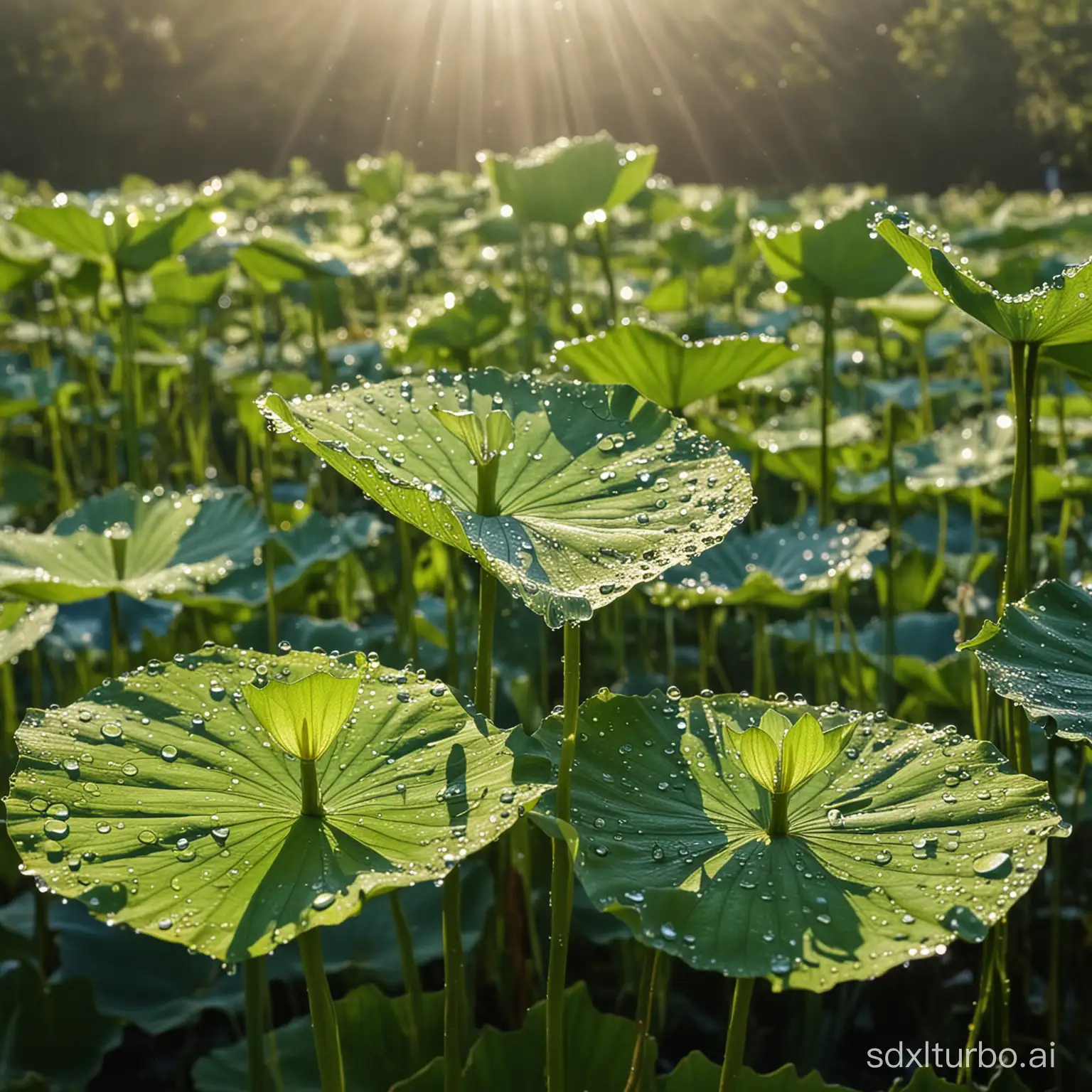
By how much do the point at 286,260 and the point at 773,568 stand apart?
0.71m

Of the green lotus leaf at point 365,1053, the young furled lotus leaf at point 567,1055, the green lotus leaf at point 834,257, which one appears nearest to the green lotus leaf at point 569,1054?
the young furled lotus leaf at point 567,1055

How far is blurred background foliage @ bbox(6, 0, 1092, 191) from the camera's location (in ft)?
19.5

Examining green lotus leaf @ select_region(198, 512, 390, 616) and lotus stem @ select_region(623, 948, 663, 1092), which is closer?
lotus stem @ select_region(623, 948, 663, 1092)

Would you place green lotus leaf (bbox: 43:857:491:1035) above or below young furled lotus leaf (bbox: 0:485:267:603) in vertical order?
below

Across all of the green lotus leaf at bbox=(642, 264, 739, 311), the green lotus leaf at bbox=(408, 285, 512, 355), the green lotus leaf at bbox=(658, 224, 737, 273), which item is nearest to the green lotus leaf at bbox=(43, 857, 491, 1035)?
the green lotus leaf at bbox=(408, 285, 512, 355)

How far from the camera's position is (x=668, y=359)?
3.44 feet

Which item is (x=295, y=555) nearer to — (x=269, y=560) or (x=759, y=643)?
(x=269, y=560)

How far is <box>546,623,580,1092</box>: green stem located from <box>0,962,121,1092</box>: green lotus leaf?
1.94 ft

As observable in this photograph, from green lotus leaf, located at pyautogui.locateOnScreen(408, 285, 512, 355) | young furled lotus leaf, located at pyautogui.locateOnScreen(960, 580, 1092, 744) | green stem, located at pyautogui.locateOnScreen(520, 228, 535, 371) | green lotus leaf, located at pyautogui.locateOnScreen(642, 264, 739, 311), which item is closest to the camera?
young furled lotus leaf, located at pyautogui.locateOnScreen(960, 580, 1092, 744)

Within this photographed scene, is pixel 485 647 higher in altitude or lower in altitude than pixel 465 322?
lower

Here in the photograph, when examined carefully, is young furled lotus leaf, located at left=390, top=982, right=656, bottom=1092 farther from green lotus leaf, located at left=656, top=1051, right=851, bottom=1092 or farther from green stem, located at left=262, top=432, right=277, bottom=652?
green stem, located at left=262, top=432, right=277, bottom=652

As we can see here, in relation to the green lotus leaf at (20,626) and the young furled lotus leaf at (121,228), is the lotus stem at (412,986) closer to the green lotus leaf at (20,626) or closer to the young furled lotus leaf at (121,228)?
the green lotus leaf at (20,626)

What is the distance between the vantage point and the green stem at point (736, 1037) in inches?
21.3

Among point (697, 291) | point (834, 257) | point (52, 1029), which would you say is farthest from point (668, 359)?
point (697, 291)
